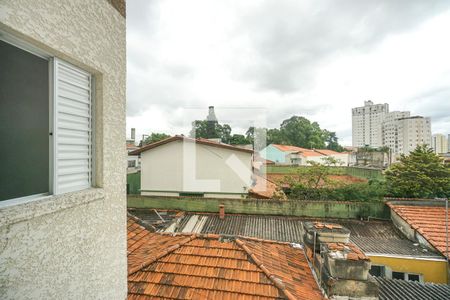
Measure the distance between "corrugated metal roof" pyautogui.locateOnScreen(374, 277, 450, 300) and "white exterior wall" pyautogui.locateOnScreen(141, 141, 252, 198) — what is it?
9983 millimetres

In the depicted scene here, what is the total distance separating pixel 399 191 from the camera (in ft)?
45.8

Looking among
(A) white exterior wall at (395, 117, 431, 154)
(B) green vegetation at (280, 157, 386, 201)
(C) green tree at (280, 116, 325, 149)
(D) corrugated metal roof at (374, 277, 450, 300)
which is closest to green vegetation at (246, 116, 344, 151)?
(C) green tree at (280, 116, 325, 149)

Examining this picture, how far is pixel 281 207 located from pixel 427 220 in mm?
6623

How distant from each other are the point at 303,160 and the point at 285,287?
107 feet

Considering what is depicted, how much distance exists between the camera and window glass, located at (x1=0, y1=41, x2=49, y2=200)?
1312 millimetres

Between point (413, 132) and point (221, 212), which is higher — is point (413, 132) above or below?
above

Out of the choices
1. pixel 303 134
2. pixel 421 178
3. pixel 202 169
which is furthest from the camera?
pixel 303 134

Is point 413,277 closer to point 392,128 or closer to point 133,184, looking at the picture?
point 133,184

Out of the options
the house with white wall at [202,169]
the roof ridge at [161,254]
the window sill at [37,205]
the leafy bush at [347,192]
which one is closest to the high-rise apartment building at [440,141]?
the leafy bush at [347,192]

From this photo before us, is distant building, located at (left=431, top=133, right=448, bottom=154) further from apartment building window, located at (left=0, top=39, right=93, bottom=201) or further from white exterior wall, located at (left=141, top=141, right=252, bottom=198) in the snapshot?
apartment building window, located at (left=0, top=39, right=93, bottom=201)

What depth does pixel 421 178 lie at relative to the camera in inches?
535

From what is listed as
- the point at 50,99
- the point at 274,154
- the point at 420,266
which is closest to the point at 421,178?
the point at 420,266

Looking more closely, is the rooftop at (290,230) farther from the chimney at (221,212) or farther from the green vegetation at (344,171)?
the green vegetation at (344,171)

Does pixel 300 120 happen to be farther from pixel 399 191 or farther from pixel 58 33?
pixel 58 33
